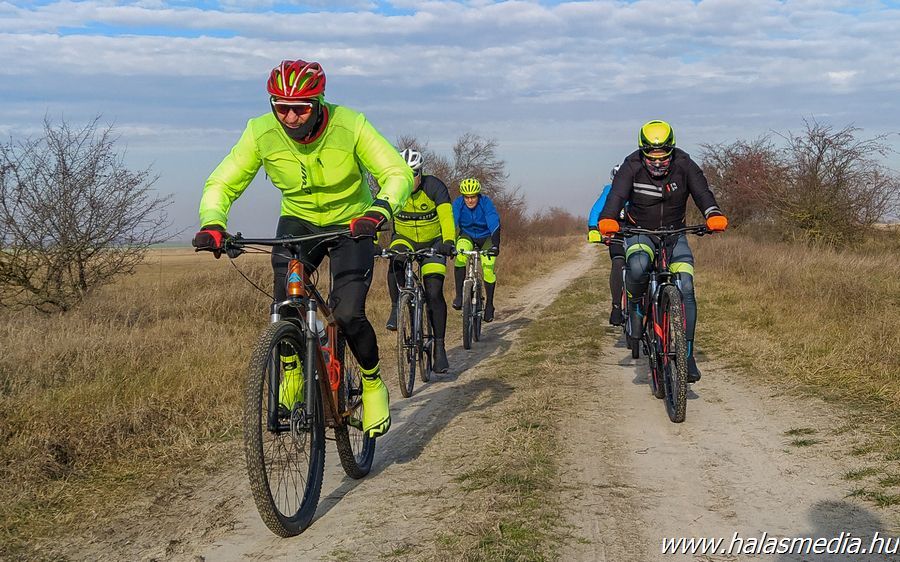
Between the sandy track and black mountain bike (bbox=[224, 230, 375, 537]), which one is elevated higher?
black mountain bike (bbox=[224, 230, 375, 537])

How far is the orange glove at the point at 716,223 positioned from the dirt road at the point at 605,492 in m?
1.43

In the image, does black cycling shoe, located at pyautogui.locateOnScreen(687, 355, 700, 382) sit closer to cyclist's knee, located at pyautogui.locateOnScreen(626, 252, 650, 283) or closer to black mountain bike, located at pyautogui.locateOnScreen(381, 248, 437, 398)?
cyclist's knee, located at pyautogui.locateOnScreen(626, 252, 650, 283)

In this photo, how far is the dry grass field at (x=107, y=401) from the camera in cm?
432

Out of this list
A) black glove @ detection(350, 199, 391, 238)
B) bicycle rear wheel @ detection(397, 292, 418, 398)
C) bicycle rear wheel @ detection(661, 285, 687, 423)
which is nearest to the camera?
black glove @ detection(350, 199, 391, 238)

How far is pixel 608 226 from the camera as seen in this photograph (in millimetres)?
6285

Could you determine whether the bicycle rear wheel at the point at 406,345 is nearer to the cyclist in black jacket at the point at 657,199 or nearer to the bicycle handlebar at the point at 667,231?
the cyclist in black jacket at the point at 657,199

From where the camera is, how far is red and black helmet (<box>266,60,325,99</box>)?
13.0 ft

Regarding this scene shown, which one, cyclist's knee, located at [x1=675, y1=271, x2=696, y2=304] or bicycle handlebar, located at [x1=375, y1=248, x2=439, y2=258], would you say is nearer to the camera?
cyclist's knee, located at [x1=675, y1=271, x2=696, y2=304]

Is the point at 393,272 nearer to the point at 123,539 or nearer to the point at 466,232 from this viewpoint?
the point at 466,232

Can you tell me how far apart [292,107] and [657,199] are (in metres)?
3.71

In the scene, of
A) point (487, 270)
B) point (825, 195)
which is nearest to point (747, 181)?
point (825, 195)

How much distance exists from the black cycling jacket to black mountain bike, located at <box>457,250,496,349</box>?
3.32 metres

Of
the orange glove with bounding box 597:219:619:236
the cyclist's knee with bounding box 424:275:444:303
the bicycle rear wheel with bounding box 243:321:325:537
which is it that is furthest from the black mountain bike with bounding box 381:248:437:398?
the bicycle rear wheel with bounding box 243:321:325:537

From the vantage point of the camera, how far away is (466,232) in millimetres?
11062
